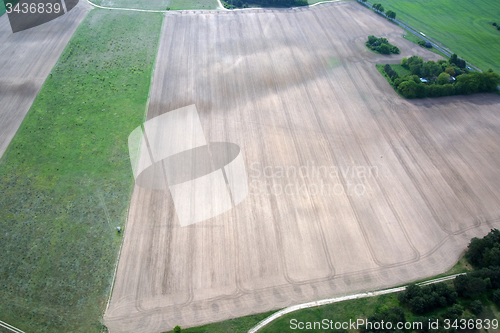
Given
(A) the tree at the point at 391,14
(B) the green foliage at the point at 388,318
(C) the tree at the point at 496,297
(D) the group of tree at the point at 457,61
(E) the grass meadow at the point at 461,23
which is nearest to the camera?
(B) the green foliage at the point at 388,318

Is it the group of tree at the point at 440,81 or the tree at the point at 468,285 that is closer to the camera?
the tree at the point at 468,285

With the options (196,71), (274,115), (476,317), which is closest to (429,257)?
(476,317)

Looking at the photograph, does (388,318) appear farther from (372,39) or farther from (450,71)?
(372,39)

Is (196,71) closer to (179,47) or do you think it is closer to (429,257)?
(179,47)

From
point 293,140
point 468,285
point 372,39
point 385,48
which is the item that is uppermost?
point 372,39

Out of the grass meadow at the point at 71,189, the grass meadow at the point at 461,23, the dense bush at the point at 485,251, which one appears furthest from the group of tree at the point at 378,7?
the dense bush at the point at 485,251

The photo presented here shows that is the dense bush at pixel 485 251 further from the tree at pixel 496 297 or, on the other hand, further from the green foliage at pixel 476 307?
the green foliage at pixel 476 307

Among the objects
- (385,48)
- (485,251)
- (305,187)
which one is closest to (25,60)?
(305,187)
